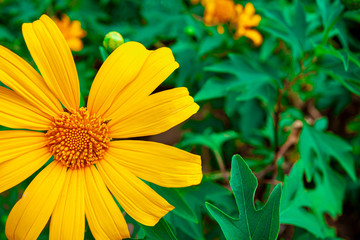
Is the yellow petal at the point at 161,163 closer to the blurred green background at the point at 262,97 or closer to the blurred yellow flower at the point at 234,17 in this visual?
the blurred green background at the point at 262,97

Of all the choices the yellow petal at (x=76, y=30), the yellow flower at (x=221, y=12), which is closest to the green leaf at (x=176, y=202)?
the yellow flower at (x=221, y=12)

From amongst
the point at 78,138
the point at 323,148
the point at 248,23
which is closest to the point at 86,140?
the point at 78,138

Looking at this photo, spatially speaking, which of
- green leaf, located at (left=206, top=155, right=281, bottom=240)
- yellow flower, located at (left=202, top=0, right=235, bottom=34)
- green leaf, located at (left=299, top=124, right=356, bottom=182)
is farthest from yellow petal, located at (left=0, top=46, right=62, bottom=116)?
yellow flower, located at (left=202, top=0, right=235, bottom=34)

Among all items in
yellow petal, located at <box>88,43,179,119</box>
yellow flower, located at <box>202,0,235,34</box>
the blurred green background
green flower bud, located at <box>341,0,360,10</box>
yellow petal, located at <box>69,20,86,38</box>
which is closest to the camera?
yellow petal, located at <box>88,43,179,119</box>

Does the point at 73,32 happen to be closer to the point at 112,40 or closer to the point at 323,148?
the point at 112,40

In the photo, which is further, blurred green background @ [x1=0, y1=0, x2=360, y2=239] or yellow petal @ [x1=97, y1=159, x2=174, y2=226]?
blurred green background @ [x1=0, y1=0, x2=360, y2=239]

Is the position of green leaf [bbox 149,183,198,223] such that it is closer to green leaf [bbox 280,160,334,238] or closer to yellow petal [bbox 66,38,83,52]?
green leaf [bbox 280,160,334,238]
